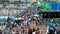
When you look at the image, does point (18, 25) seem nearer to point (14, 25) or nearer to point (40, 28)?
point (14, 25)

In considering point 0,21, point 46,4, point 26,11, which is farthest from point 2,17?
point 46,4

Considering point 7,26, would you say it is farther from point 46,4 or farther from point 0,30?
point 46,4

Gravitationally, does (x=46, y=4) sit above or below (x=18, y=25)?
above

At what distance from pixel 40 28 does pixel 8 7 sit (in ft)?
1.78

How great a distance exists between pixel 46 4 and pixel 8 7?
1.77 feet

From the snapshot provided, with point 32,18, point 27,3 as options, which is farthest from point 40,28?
point 27,3

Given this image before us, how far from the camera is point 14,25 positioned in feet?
11.7

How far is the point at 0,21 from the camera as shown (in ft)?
11.6

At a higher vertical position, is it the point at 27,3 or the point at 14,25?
the point at 27,3

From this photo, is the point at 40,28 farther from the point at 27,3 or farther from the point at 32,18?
the point at 27,3

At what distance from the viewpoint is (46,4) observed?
3561 mm

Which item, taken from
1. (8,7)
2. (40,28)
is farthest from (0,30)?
(40,28)

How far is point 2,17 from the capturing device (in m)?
3.54

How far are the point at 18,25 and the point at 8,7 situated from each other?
292 mm
